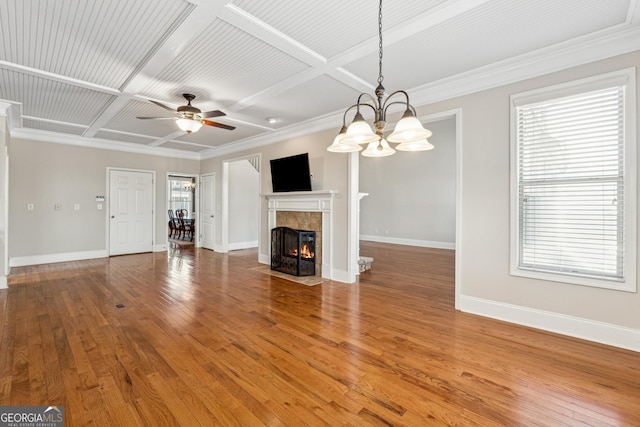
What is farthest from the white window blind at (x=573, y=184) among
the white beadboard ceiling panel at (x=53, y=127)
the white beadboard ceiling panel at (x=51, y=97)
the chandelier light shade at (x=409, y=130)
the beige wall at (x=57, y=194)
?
the beige wall at (x=57, y=194)

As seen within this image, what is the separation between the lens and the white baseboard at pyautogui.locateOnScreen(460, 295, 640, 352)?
2.62 meters

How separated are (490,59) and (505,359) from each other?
294 cm

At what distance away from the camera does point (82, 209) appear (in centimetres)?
660

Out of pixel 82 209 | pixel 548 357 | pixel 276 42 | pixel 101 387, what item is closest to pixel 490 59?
pixel 276 42

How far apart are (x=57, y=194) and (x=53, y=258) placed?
1.38m

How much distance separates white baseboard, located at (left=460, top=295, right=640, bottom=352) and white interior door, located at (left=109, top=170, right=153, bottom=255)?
745 centimetres

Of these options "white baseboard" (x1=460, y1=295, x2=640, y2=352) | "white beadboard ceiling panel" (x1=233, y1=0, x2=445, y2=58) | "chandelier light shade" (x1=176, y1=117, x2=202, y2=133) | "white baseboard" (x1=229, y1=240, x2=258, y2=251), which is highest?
"white beadboard ceiling panel" (x1=233, y1=0, x2=445, y2=58)

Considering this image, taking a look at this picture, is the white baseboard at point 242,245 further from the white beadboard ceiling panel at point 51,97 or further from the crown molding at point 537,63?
the crown molding at point 537,63

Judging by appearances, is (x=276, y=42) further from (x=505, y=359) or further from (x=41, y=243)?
(x=41, y=243)

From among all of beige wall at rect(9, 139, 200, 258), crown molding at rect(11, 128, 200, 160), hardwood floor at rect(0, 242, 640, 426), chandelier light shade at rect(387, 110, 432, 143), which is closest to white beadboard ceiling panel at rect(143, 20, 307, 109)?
chandelier light shade at rect(387, 110, 432, 143)

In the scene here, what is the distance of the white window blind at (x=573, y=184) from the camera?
8.81 ft

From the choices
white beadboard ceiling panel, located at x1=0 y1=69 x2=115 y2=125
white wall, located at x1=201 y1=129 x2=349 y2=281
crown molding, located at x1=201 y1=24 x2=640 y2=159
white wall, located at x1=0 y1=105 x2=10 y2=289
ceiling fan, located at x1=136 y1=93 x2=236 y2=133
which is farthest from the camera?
white wall, located at x1=201 y1=129 x2=349 y2=281

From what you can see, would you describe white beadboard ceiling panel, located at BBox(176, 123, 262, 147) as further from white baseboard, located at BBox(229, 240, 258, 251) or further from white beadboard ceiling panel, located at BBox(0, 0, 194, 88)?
white baseboard, located at BBox(229, 240, 258, 251)

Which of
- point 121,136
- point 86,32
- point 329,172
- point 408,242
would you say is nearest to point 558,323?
point 329,172
